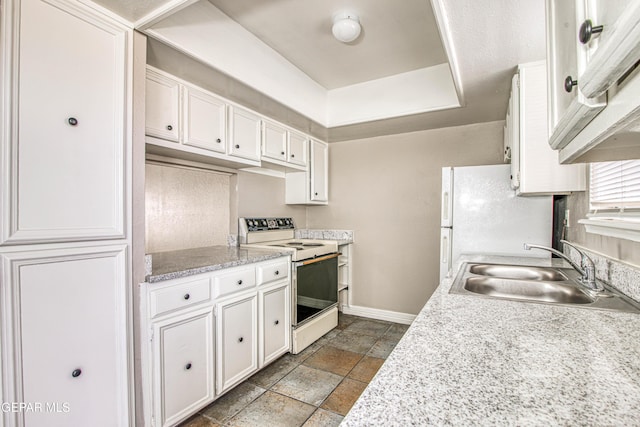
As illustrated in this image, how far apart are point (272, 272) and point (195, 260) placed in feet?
1.90

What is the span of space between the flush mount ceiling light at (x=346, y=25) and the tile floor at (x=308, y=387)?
242 centimetres

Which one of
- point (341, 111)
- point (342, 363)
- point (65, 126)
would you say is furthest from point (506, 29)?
point (342, 363)

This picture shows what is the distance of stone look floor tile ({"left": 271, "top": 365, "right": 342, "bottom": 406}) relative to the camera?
203 cm

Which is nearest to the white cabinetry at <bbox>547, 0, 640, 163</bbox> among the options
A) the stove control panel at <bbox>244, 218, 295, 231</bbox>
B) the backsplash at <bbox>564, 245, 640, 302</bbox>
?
the backsplash at <bbox>564, 245, 640, 302</bbox>

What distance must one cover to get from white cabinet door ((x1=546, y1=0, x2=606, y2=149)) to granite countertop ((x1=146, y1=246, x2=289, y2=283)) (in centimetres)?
169

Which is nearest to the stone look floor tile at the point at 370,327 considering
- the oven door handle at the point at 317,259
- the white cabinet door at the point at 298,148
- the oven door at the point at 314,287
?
the oven door at the point at 314,287

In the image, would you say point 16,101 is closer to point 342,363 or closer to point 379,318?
point 342,363

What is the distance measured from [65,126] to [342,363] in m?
2.32

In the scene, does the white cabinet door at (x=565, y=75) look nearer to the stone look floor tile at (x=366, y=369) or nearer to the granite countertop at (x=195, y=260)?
the granite countertop at (x=195, y=260)

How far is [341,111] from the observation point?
3.14m

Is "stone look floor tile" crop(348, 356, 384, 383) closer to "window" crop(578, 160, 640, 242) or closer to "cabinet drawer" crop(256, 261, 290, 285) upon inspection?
"cabinet drawer" crop(256, 261, 290, 285)

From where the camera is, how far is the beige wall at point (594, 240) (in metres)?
1.20

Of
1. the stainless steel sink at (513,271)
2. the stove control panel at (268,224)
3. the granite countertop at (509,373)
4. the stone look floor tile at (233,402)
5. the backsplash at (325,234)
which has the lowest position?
the stone look floor tile at (233,402)
